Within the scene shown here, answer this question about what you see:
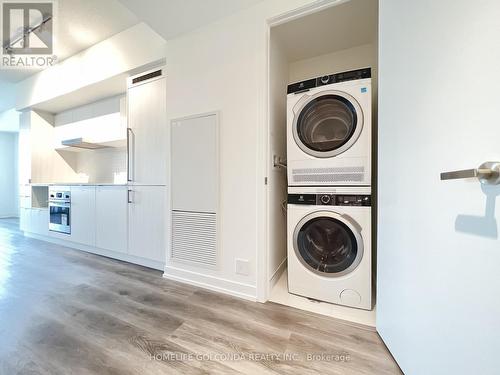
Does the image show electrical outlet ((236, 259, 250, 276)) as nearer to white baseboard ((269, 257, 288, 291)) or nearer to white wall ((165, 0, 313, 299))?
white wall ((165, 0, 313, 299))

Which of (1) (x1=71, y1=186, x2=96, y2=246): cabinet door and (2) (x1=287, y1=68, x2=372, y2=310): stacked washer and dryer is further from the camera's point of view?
(1) (x1=71, y1=186, x2=96, y2=246): cabinet door

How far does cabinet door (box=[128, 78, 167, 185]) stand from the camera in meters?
2.22

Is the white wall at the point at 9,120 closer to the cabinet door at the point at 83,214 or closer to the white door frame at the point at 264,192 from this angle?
the cabinet door at the point at 83,214

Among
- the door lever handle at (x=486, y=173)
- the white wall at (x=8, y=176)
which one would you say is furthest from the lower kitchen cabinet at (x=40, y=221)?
the door lever handle at (x=486, y=173)

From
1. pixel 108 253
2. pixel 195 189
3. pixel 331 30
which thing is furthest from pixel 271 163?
pixel 108 253

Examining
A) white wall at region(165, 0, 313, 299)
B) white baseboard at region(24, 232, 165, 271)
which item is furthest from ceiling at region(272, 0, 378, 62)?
white baseboard at region(24, 232, 165, 271)

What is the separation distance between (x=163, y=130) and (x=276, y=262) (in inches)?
74.3

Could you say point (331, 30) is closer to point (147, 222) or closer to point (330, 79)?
point (330, 79)

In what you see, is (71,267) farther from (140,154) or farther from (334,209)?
(334,209)

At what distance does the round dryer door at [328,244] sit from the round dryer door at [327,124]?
529 millimetres

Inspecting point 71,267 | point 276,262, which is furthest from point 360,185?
point 71,267

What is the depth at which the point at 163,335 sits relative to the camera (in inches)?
48.3

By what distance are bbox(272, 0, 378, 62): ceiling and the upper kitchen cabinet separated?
4.64 ft

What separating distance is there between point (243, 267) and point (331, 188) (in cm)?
98
